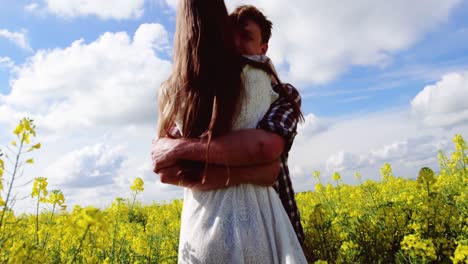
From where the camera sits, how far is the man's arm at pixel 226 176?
1.73m

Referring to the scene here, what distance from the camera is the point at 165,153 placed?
6.18ft

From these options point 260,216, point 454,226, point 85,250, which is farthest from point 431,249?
point 85,250

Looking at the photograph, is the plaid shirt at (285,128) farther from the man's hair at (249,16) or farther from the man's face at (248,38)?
the man's hair at (249,16)

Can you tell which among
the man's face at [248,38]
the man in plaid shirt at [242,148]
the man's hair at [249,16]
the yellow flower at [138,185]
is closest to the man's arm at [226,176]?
the man in plaid shirt at [242,148]

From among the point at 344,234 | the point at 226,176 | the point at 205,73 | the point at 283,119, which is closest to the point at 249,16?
the point at 205,73

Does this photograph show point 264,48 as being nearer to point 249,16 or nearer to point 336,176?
point 249,16

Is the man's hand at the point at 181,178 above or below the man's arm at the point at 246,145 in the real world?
below

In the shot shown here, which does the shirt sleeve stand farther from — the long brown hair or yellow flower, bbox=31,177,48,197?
yellow flower, bbox=31,177,48,197

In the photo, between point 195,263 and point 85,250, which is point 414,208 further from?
→ point 85,250

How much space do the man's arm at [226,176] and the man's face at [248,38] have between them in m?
0.57

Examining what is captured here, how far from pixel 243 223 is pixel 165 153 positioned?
462 millimetres

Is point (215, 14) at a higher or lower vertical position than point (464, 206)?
higher

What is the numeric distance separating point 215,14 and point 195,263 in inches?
40.9

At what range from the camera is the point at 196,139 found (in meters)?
1.82
